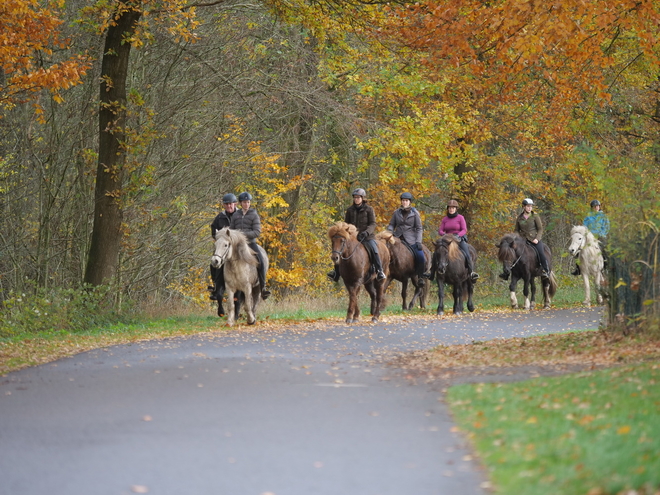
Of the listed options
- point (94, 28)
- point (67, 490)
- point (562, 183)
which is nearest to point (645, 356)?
point (67, 490)

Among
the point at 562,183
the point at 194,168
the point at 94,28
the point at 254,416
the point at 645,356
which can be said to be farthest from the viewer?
the point at 562,183

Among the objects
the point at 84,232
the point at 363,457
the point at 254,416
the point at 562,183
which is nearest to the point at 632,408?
the point at 363,457

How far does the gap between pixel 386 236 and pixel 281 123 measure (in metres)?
8.68

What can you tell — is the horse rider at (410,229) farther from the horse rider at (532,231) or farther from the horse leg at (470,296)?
the horse rider at (532,231)

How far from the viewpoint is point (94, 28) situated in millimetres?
20062

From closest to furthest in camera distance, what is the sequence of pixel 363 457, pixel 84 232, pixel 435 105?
1. pixel 363 457
2. pixel 84 232
3. pixel 435 105

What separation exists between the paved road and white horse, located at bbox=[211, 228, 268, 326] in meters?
5.71

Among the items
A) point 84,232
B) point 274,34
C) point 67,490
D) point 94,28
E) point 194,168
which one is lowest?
point 67,490

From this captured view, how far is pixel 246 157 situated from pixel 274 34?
155 inches

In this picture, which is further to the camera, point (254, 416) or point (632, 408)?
point (254, 416)

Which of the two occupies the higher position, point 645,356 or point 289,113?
point 289,113

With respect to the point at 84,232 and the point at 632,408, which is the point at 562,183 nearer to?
the point at 84,232

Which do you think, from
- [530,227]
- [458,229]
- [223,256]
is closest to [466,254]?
[458,229]

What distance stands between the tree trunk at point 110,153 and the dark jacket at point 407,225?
7.44 meters
